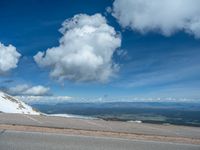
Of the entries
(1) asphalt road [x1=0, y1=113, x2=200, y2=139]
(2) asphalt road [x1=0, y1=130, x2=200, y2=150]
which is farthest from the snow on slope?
(2) asphalt road [x1=0, y1=130, x2=200, y2=150]

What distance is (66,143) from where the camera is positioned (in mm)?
10992

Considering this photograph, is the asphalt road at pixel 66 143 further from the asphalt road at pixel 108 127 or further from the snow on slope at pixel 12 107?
the snow on slope at pixel 12 107

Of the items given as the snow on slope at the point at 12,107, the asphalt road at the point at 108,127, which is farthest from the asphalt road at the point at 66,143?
the snow on slope at the point at 12,107

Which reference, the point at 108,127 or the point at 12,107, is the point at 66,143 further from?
the point at 12,107

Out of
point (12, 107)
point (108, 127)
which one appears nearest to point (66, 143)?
point (108, 127)

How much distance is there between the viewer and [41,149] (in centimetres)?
975

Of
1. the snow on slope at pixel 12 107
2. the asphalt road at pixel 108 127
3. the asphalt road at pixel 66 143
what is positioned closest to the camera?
the asphalt road at pixel 66 143

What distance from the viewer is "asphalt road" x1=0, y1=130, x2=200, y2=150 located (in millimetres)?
10171

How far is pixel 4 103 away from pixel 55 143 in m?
39.4

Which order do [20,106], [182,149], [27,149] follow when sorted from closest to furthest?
[27,149]
[182,149]
[20,106]

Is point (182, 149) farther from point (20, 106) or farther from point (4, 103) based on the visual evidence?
point (20, 106)

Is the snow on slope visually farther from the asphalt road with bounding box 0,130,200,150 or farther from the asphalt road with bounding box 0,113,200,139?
the asphalt road with bounding box 0,130,200,150

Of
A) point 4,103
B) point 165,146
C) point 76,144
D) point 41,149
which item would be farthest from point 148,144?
point 4,103

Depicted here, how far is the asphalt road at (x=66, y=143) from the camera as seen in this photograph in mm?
10171
